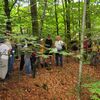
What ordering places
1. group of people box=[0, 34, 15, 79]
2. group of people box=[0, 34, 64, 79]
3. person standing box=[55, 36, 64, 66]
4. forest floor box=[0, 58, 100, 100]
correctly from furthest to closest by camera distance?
person standing box=[55, 36, 64, 66], forest floor box=[0, 58, 100, 100], group of people box=[0, 34, 15, 79], group of people box=[0, 34, 64, 79]

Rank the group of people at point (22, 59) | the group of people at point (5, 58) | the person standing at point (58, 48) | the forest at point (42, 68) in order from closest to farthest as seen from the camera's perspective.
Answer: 1. the forest at point (42, 68)
2. the group of people at point (22, 59)
3. the group of people at point (5, 58)
4. the person standing at point (58, 48)

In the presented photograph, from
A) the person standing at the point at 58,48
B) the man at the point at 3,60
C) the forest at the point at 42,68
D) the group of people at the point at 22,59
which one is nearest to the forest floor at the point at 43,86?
the forest at the point at 42,68

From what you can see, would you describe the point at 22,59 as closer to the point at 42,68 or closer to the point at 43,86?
the point at 42,68

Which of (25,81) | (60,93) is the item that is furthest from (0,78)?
(60,93)

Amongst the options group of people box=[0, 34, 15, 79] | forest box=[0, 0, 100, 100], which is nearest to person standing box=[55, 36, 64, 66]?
forest box=[0, 0, 100, 100]

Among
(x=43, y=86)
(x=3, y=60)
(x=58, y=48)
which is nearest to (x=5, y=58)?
(x=3, y=60)

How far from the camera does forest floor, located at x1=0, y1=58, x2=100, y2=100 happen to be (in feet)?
41.6

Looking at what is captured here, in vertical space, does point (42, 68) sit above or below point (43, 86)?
above

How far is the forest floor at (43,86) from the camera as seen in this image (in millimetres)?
12672

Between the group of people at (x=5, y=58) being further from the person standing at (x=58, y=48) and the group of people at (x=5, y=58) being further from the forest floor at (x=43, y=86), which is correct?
the person standing at (x=58, y=48)

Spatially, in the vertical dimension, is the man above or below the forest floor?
above

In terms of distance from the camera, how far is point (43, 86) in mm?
13750

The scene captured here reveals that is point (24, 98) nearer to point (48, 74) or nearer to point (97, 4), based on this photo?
point (48, 74)

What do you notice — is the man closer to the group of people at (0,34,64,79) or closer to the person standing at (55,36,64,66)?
the group of people at (0,34,64,79)
